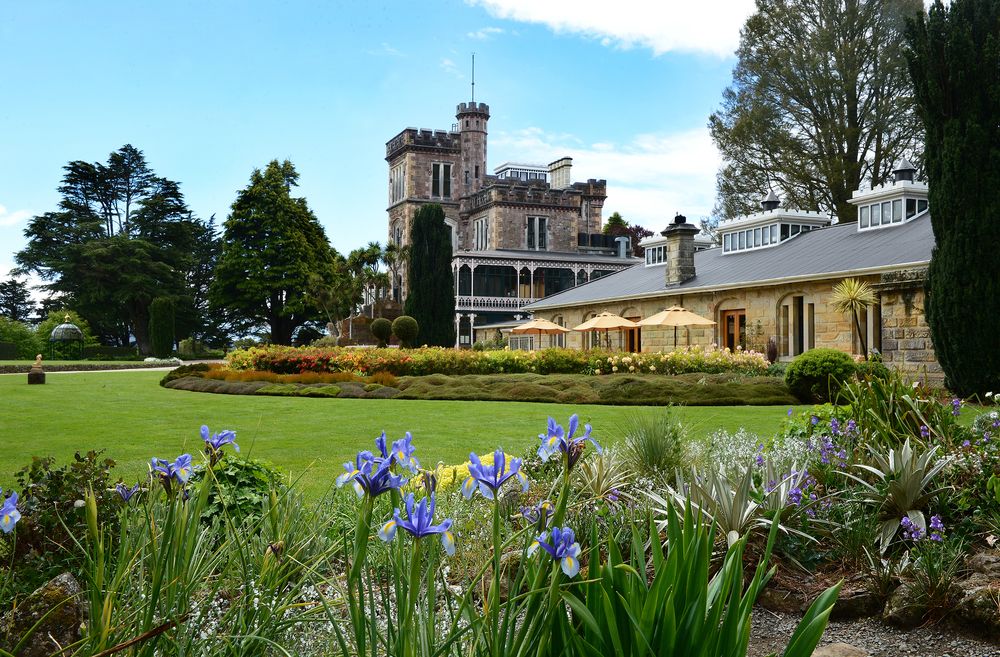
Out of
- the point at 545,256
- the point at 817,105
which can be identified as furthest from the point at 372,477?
the point at 545,256

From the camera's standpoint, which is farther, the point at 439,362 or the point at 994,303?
the point at 439,362

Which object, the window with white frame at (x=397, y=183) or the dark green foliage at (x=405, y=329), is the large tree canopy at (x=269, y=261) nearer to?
the window with white frame at (x=397, y=183)

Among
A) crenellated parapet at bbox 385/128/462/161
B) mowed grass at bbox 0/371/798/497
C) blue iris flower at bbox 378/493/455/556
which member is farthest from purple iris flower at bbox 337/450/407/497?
crenellated parapet at bbox 385/128/462/161

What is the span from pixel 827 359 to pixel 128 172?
4493 centimetres

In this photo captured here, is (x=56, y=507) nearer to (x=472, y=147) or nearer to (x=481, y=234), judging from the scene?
(x=481, y=234)

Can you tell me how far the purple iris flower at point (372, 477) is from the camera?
165 cm

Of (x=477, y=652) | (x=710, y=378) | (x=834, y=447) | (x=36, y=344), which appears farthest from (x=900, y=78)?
(x=36, y=344)

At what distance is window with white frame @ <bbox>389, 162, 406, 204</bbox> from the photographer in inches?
2328

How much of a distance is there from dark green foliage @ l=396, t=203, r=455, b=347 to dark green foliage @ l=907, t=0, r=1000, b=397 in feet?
85.0

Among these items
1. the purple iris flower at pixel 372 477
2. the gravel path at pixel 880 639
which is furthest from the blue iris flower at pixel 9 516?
the gravel path at pixel 880 639

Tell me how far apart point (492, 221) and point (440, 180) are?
7.03m

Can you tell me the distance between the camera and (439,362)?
23000 millimetres

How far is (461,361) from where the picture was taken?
2305 centimetres

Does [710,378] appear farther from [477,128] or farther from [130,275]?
[477,128]
